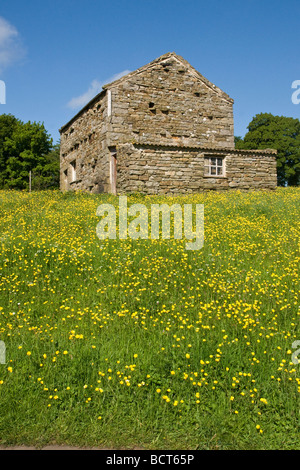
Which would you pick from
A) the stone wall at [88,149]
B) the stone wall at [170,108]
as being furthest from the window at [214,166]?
the stone wall at [88,149]

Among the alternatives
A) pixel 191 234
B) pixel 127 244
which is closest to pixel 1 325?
pixel 127 244

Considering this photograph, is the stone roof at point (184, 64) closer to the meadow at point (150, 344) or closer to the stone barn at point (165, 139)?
the stone barn at point (165, 139)

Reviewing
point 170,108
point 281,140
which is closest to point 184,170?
point 170,108

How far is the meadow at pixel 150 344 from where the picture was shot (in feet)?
11.3

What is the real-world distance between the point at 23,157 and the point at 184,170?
2911cm

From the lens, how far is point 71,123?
81.2ft

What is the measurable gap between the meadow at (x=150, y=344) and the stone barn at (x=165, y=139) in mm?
9605

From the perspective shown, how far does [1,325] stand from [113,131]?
47.3 ft

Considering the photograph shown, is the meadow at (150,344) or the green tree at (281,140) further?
the green tree at (281,140)

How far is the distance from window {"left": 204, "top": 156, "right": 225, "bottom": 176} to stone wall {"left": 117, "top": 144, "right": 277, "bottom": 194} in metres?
0.19

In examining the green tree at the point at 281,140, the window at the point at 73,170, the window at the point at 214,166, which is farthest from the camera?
the green tree at the point at 281,140

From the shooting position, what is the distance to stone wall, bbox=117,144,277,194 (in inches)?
663

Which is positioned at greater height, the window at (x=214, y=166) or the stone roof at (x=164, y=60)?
the stone roof at (x=164, y=60)

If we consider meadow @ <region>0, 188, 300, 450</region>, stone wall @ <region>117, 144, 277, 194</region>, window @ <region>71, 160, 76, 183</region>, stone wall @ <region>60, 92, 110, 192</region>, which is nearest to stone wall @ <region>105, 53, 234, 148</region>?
stone wall @ <region>60, 92, 110, 192</region>
